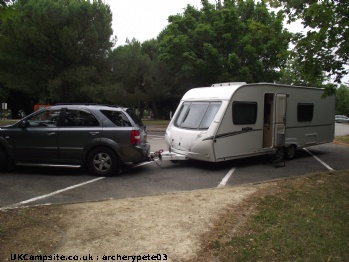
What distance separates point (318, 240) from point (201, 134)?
505 cm

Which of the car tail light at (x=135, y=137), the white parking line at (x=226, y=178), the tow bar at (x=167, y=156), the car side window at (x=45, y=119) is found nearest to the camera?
the white parking line at (x=226, y=178)

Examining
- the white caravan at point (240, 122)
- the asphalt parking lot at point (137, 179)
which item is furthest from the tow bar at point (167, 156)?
the asphalt parking lot at point (137, 179)

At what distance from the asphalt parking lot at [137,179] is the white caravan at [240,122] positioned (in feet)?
1.58

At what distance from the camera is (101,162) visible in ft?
26.3

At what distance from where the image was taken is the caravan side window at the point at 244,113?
9.34m

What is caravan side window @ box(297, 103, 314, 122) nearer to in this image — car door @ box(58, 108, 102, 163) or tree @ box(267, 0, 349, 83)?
tree @ box(267, 0, 349, 83)

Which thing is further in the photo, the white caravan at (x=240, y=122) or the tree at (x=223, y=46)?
the tree at (x=223, y=46)

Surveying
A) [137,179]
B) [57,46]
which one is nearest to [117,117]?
[137,179]

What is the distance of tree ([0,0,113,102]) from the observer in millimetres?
22672

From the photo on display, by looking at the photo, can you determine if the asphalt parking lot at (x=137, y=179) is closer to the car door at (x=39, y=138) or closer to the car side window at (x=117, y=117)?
the car door at (x=39, y=138)

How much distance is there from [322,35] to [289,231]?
16.2ft

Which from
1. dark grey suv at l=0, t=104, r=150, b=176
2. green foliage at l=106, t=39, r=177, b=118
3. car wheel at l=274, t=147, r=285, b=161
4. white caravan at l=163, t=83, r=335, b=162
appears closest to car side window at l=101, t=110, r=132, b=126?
dark grey suv at l=0, t=104, r=150, b=176

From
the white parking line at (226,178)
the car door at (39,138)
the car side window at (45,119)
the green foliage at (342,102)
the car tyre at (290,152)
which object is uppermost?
the green foliage at (342,102)

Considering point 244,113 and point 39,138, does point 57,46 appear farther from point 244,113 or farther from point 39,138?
point 244,113
